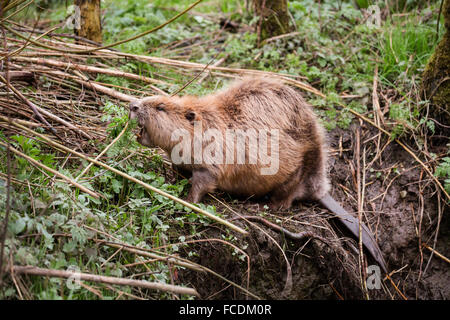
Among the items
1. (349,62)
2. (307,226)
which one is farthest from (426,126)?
(307,226)

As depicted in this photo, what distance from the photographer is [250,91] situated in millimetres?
3217

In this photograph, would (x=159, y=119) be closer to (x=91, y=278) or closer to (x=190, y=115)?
(x=190, y=115)

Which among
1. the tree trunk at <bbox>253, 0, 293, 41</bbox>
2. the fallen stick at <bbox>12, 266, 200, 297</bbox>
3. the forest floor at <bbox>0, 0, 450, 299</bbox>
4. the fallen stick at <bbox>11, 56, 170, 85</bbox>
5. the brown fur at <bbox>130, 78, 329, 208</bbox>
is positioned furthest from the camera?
the tree trunk at <bbox>253, 0, 293, 41</bbox>

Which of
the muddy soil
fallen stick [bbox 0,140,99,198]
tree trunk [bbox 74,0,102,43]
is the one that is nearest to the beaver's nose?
fallen stick [bbox 0,140,99,198]

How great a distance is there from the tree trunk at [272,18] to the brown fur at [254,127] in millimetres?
1577

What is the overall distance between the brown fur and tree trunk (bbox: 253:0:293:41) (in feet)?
5.17

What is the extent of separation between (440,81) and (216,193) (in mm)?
2097

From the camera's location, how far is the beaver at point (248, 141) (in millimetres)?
2979

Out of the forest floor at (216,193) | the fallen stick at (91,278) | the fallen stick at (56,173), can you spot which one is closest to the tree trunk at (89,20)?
the forest floor at (216,193)

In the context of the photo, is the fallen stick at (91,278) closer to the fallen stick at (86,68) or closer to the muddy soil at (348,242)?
the muddy soil at (348,242)

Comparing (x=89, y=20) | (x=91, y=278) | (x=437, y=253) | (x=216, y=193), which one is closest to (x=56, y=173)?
(x=91, y=278)

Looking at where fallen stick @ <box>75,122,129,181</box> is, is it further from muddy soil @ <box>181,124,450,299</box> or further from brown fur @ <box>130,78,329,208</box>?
muddy soil @ <box>181,124,450,299</box>

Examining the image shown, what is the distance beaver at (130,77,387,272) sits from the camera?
2979 millimetres

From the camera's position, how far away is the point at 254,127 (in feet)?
→ 10.2
